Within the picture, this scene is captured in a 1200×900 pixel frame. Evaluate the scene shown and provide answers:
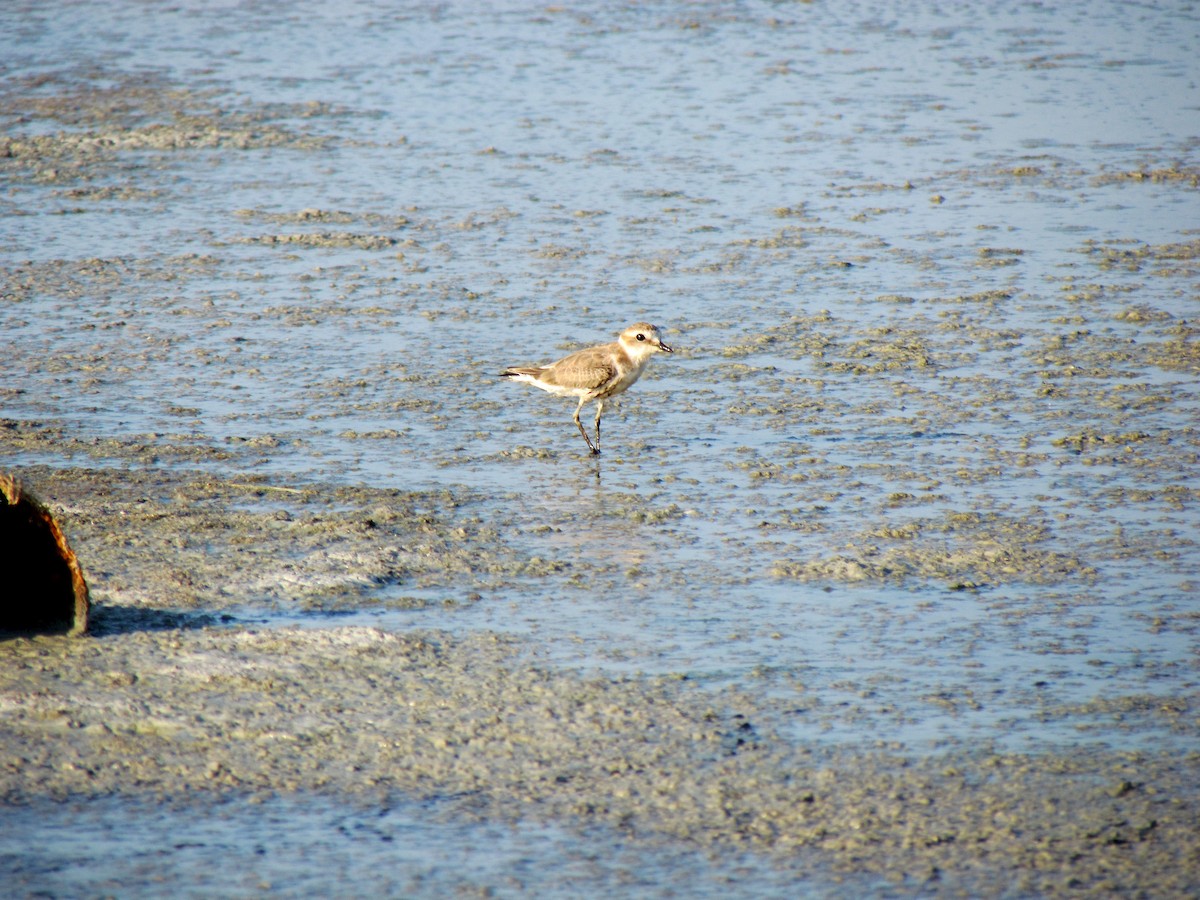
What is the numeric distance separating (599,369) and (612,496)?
120 cm

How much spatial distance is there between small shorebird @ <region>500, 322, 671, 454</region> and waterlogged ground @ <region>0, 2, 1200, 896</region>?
0.30 meters

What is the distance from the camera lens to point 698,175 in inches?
600

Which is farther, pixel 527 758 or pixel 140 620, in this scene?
pixel 140 620

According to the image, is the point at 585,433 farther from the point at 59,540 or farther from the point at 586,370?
the point at 59,540

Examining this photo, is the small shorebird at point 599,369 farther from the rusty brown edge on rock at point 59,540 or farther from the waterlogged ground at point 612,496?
the rusty brown edge on rock at point 59,540

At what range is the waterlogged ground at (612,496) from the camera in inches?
205

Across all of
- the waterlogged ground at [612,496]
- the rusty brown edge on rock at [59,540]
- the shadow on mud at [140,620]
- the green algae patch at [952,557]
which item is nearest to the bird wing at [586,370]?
the waterlogged ground at [612,496]

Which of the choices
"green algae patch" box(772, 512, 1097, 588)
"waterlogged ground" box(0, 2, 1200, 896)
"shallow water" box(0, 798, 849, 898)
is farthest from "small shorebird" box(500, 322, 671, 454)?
"shallow water" box(0, 798, 849, 898)

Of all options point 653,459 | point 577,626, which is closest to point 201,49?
point 653,459

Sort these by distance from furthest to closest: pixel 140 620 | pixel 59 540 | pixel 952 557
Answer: pixel 952 557
pixel 140 620
pixel 59 540

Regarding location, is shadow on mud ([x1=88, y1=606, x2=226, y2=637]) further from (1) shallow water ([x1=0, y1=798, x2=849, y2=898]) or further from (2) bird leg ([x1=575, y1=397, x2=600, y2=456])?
(2) bird leg ([x1=575, y1=397, x2=600, y2=456])

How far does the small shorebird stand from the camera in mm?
9375

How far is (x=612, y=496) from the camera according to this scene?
27.5 ft

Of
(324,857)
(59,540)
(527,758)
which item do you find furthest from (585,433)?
(324,857)
